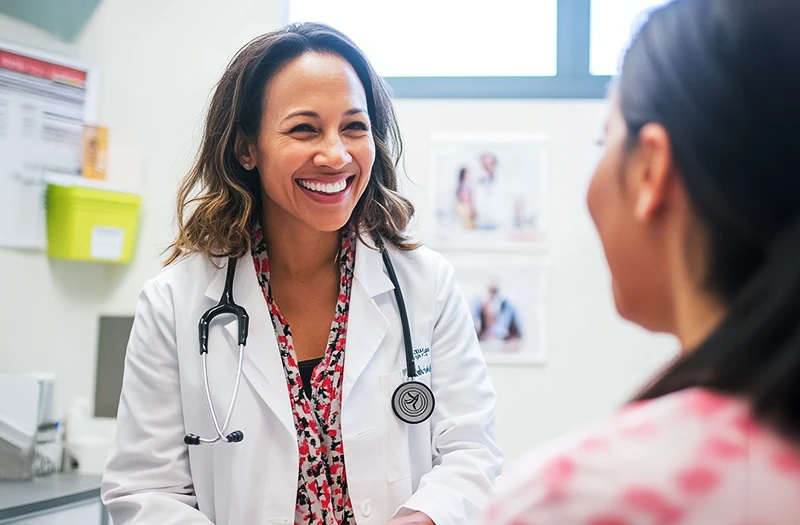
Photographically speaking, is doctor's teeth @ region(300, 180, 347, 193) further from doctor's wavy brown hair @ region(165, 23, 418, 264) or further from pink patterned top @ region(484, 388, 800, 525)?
pink patterned top @ region(484, 388, 800, 525)

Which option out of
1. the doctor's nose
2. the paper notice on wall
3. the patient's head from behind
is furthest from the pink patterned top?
the paper notice on wall

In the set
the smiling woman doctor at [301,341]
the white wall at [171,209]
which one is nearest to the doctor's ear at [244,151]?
the smiling woman doctor at [301,341]

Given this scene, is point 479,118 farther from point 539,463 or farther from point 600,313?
point 539,463

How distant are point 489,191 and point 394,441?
4.13 ft

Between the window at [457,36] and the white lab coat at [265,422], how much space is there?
1396 mm

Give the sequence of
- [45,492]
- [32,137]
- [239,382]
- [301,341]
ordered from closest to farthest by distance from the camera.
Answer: [239,382]
[301,341]
[45,492]
[32,137]

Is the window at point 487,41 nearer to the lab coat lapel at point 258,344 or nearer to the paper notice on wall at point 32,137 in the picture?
the paper notice on wall at point 32,137

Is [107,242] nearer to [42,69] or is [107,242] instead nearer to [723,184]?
[42,69]

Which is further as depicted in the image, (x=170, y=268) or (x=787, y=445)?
(x=170, y=268)

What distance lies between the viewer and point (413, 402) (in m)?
1.47

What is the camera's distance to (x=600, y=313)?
2533mm

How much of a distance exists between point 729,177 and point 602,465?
0.20 m

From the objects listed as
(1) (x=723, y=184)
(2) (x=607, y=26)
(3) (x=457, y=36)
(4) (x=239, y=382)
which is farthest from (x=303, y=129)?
(2) (x=607, y=26)

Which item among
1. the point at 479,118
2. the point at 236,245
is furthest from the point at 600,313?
the point at 236,245
